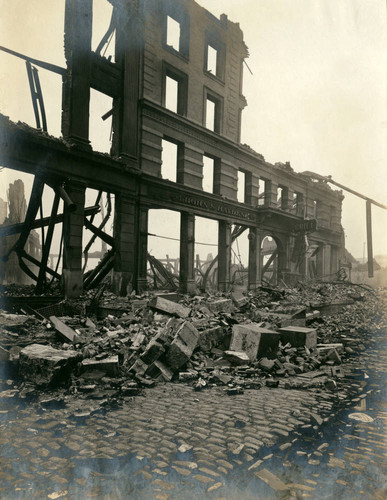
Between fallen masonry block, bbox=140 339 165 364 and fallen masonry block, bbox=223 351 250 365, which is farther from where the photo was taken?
fallen masonry block, bbox=223 351 250 365

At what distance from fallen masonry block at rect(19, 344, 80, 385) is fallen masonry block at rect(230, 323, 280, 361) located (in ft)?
10.2

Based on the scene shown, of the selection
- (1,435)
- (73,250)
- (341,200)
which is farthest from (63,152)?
(341,200)

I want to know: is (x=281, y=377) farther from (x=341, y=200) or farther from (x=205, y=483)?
(x=341, y=200)

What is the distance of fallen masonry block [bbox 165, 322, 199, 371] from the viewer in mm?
5715

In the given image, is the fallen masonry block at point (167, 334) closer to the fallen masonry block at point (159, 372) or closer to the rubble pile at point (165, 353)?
the rubble pile at point (165, 353)

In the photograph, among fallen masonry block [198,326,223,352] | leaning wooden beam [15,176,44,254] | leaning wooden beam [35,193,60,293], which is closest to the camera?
fallen masonry block [198,326,223,352]

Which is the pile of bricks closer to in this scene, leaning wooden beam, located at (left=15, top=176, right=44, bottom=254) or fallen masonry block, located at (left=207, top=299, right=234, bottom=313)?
fallen masonry block, located at (left=207, top=299, right=234, bottom=313)

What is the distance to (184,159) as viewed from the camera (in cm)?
1611

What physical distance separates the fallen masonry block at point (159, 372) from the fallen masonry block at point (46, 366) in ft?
4.02

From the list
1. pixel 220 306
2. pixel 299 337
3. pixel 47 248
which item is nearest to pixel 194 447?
pixel 299 337

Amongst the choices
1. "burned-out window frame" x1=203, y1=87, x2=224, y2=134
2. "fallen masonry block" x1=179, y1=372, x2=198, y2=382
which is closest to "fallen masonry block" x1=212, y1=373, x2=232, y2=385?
"fallen masonry block" x1=179, y1=372, x2=198, y2=382

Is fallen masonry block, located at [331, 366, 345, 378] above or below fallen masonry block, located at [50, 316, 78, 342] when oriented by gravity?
below

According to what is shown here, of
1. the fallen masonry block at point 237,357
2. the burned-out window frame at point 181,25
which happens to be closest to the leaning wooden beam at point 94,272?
the fallen masonry block at point 237,357

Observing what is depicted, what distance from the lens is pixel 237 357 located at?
6.12m
